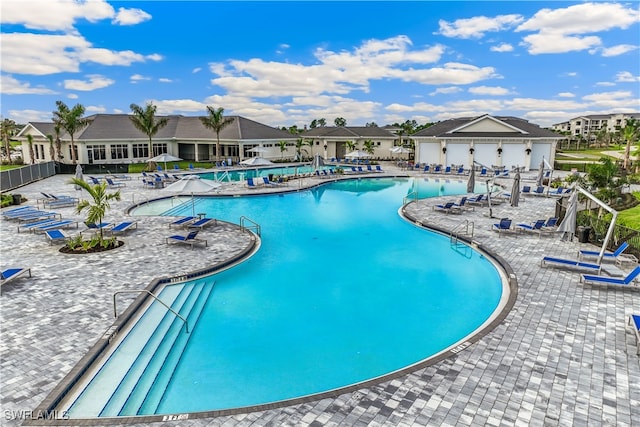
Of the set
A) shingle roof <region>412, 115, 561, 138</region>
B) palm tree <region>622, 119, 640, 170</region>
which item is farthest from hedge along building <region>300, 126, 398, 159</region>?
palm tree <region>622, 119, 640, 170</region>

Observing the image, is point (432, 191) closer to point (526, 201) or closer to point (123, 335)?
point (526, 201)

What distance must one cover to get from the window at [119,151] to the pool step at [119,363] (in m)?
37.5

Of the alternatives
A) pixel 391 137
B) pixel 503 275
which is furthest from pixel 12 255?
pixel 391 137

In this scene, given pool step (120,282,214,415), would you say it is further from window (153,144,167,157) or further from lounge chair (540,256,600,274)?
window (153,144,167,157)

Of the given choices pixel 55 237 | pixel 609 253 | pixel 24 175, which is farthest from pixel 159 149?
pixel 609 253

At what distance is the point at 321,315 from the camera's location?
9703mm

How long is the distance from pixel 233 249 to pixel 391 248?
5744mm

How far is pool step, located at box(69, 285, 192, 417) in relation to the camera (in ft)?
20.3

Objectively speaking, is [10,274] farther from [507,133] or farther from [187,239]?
[507,133]

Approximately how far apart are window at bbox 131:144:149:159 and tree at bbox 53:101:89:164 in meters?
5.52

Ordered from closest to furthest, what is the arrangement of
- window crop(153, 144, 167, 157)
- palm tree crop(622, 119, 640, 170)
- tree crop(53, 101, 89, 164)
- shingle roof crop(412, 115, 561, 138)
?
tree crop(53, 101, 89, 164) → shingle roof crop(412, 115, 561, 138) → palm tree crop(622, 119, 640, 170) → window crop(153, 144, 167, 157)

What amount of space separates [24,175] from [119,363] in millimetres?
27816

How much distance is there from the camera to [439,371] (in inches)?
268

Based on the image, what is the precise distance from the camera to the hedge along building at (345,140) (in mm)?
51750
